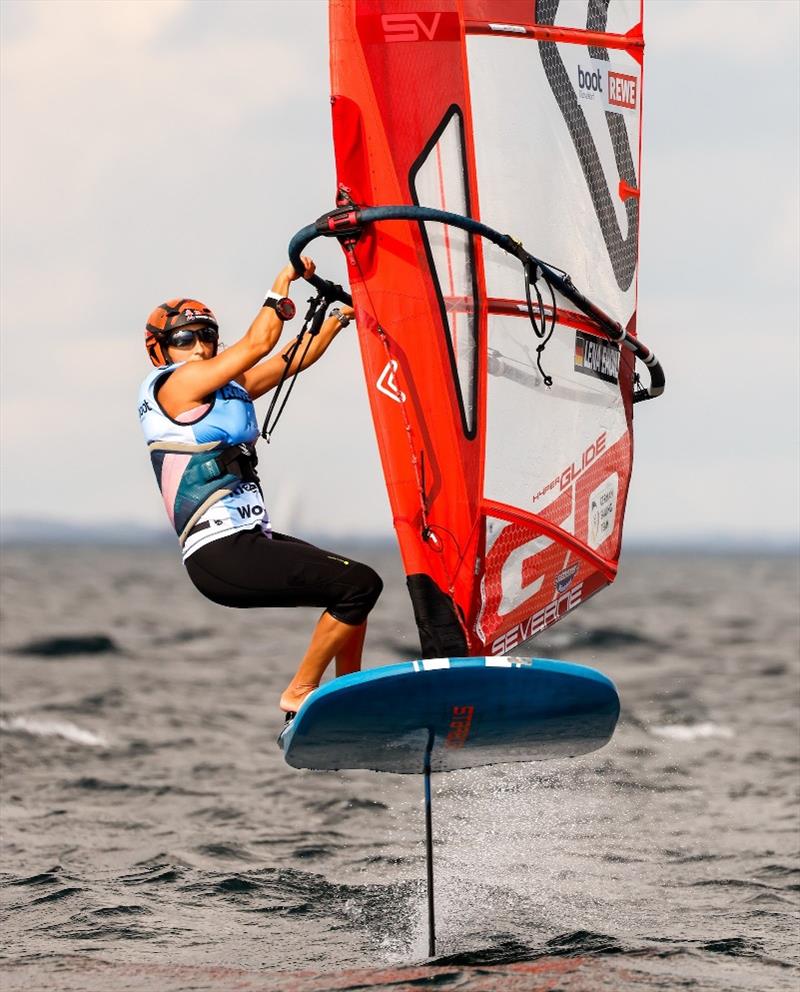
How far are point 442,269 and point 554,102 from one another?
1271 millimetres

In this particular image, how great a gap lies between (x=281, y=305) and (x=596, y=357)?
2.12m

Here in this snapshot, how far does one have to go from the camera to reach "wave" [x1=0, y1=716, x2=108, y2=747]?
19106 millimetres

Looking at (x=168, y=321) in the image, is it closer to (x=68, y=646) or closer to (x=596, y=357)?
(x=596, y=357)

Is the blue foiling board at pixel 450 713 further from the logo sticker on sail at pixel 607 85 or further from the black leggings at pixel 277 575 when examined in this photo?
the logo sticker on sail at pixel 607 85

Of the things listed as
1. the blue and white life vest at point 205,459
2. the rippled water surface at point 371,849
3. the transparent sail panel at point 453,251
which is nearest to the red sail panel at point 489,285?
the transparent sail panel at point 453,251

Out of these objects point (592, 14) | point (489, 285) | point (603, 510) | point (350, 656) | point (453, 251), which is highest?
point (592, 14)

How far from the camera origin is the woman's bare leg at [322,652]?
726 cm

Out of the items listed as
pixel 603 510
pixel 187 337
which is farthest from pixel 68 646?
pixel 187 337

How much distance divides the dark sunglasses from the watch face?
0.42 metres

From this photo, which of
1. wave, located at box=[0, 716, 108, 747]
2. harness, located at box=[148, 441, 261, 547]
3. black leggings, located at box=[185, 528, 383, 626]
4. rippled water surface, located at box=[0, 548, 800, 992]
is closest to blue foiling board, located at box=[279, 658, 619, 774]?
black leggings, located at box=[185, 528, 383, 626]

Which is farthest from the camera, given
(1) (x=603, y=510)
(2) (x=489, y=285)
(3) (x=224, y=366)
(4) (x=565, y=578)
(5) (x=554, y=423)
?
(1) (x=603, y=510)

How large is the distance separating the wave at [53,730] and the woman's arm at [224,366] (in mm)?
12253

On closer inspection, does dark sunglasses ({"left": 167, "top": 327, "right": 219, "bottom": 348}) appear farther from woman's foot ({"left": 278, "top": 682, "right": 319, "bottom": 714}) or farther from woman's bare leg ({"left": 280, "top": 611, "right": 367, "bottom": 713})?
woman's foot ({"left": 278, "top": 682, "right": 319, "bottom": 714})

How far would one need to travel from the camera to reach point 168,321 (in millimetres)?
7230
